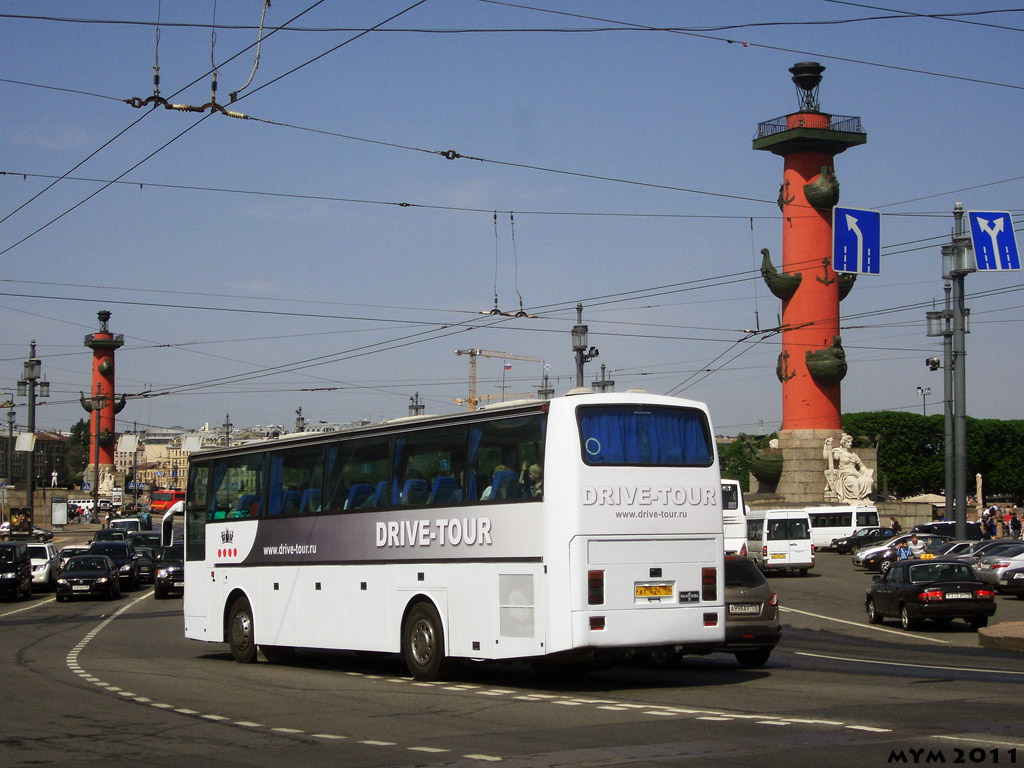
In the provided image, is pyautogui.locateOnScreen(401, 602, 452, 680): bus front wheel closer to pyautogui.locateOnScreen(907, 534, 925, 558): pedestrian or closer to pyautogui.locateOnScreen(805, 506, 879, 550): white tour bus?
pyautogui.locateOnScreen(907, 534, 925, 558): pedestrian

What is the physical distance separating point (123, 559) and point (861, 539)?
32247 mm

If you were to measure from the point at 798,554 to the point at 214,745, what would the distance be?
1449 inches

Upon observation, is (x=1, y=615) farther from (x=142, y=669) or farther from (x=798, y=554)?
(x=798, y=554)

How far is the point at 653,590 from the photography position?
1416cm

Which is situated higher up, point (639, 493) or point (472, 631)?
point (639, 493)

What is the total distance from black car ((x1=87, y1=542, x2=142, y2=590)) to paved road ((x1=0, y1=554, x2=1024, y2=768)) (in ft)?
69.1

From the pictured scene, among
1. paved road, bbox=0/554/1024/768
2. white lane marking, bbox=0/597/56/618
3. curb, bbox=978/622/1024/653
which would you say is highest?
paved road, bbox=0/554/1024/768

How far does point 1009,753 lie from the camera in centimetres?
→ 883

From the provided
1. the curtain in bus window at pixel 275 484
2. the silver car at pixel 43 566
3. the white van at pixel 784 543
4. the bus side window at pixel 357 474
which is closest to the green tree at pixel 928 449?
the white van at pixel 784 543

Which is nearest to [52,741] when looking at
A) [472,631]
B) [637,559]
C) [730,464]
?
[472,631]

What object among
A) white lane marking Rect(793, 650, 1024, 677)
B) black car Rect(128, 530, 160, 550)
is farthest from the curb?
black car Rect(128, 530, 160, 550)

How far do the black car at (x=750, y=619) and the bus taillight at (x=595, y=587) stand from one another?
133 inches

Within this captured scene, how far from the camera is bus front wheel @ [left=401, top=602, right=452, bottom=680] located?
603 inches

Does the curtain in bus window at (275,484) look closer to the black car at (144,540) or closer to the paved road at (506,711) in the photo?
the paved road at (506,711)
